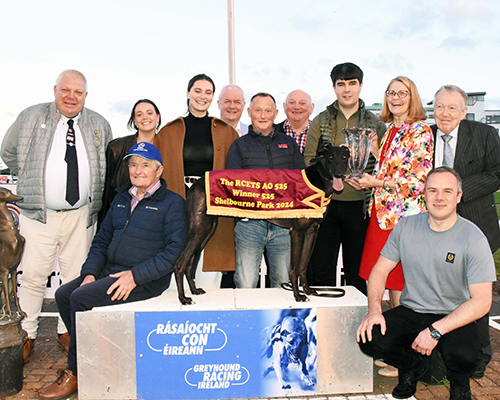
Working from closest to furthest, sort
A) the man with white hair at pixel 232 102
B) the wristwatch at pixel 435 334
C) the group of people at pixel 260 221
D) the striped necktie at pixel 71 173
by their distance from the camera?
the wristwatch at pixel 435 334 → the group of people at pixel 260 221 → the striped necktie at pixel 71 173 → the man with white hair at pixel 232 102

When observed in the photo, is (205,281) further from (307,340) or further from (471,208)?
(471,208)

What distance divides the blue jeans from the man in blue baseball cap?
25.7 inches

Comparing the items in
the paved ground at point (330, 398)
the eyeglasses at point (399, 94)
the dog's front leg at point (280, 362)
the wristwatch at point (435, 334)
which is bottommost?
the paved ground at point (330, 398)

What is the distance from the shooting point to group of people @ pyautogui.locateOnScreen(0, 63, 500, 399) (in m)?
2.64

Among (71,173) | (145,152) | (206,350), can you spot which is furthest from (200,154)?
(206,350)

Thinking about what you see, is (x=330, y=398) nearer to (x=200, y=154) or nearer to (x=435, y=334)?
(x=435, y=334)

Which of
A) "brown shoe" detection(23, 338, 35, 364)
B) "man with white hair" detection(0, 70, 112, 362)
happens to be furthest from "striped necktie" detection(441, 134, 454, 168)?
"brown shoe" detection(23, 338, 35, 364)

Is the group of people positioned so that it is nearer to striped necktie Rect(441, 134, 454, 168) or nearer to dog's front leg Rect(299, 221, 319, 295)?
striped necktie Rect(441, 134, 454, 168)

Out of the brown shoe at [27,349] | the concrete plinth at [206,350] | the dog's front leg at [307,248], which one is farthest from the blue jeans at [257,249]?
the brown shoe at [27,349]

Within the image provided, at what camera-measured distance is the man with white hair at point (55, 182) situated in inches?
137

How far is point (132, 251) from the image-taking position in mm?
3029

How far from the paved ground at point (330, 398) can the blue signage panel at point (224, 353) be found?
0.35 metres

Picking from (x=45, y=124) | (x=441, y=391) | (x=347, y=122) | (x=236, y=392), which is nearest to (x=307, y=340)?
(x=236, y=392)

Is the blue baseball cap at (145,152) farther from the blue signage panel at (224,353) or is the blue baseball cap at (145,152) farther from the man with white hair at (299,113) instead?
the man with white hair at (299,113)
